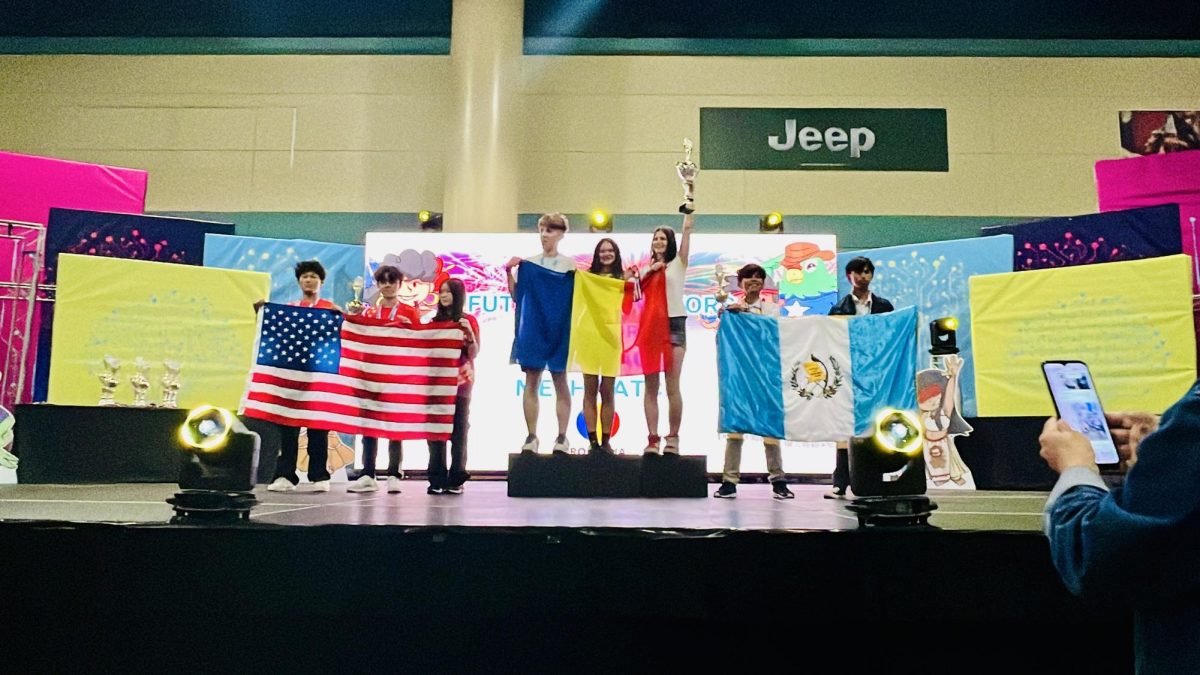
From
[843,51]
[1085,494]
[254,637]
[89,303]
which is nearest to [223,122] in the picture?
[89,303]

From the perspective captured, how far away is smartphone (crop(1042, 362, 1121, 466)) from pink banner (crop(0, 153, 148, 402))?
5914 millimetres

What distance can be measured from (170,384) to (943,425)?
459 cm

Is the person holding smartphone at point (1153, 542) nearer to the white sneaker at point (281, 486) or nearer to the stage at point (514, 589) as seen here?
the stage at point (514, 589)

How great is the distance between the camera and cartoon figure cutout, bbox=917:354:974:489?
14.8 feet

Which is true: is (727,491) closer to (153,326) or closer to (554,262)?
(554,262)

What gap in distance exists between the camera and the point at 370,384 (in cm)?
378

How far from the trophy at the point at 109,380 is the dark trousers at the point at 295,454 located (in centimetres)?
124

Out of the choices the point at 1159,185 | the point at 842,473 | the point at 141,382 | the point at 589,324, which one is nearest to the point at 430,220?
the point at 141,382

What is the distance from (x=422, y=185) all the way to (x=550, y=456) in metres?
4.58

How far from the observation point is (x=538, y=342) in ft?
13.4

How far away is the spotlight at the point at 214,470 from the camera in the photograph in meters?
1.91

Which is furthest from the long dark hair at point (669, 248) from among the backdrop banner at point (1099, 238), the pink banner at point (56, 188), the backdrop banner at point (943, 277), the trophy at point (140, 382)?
the pink banner at point (56, 188)

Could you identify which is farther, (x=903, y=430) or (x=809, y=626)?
(x=903, y=430)

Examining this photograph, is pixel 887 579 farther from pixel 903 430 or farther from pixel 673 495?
pixel 673 495
